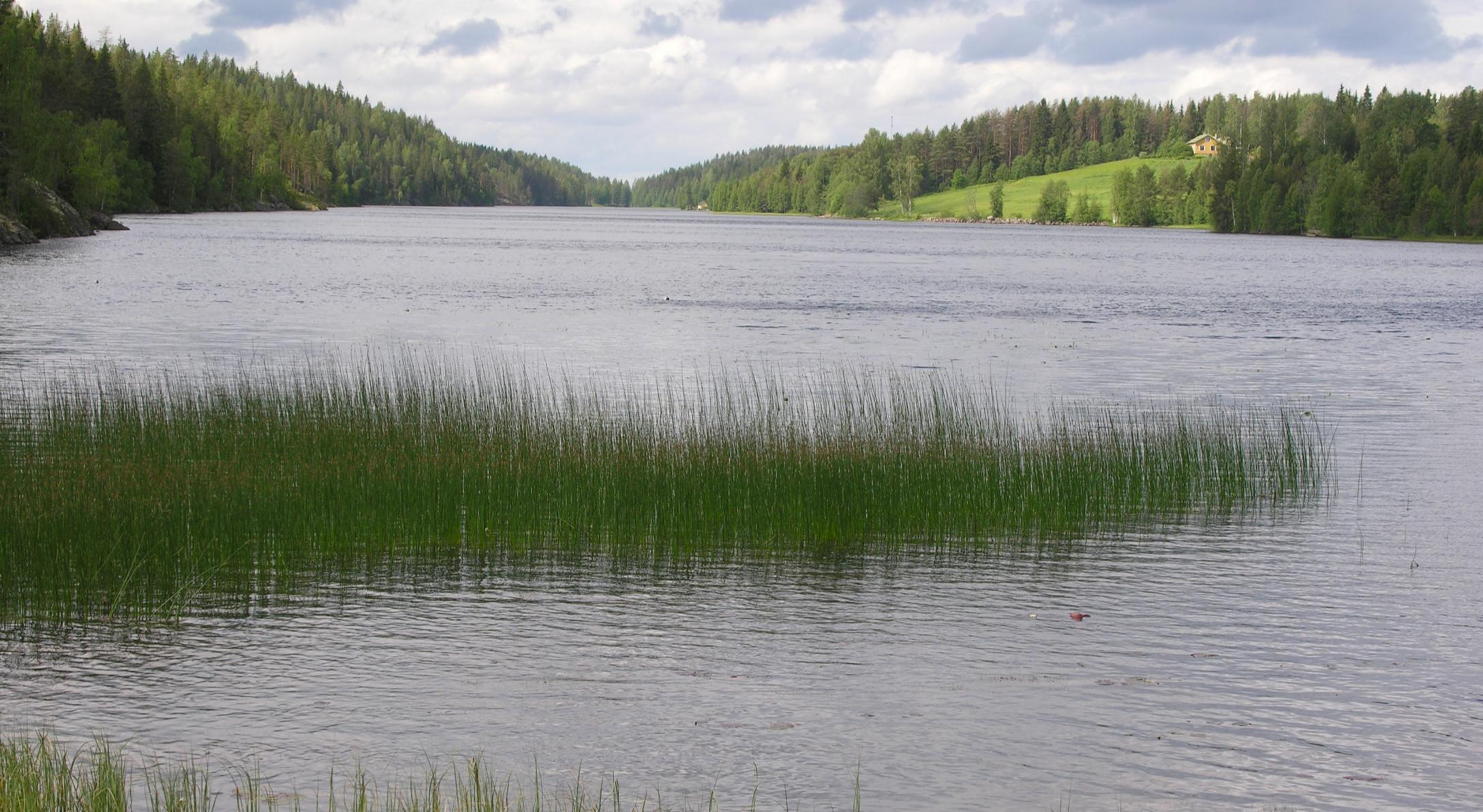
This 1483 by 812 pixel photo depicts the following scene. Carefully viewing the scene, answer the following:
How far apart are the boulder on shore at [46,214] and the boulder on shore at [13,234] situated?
282cm

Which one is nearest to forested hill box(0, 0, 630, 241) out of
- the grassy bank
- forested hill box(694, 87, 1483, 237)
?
the grassy bank

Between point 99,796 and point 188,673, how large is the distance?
2.76 m

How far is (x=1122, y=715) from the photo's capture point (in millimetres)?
8766

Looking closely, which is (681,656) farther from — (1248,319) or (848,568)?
(1248,319)

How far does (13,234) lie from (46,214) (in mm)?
10467

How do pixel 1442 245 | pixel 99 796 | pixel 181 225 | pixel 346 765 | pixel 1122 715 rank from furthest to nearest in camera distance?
pixel 1442 245 → pixel 181 225 → pixel 1122 715 → pixel 346 765 → pixel 99 796

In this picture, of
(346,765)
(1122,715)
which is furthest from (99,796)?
(1122,715)

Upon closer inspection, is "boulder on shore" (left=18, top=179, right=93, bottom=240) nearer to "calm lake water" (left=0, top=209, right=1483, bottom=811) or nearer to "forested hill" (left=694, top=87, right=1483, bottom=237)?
"calm lake water" (left=0, top=209, right=1483, bottom=811)

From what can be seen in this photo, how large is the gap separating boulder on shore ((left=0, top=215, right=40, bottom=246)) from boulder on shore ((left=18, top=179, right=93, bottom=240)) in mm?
2819

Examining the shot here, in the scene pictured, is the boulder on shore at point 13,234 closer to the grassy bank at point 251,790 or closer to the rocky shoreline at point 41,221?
the rocky shoreline at point 41,221

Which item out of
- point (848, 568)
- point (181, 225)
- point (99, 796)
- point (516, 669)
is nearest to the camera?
point (99, 796)

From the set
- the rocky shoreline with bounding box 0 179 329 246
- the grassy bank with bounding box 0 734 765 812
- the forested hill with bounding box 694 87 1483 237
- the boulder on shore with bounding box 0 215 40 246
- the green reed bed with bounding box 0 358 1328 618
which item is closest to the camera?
the grassy bank with bounding box 0 734 765 812

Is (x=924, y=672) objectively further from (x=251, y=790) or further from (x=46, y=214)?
(x=46, y=214)

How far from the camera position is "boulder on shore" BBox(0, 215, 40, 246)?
203ft
